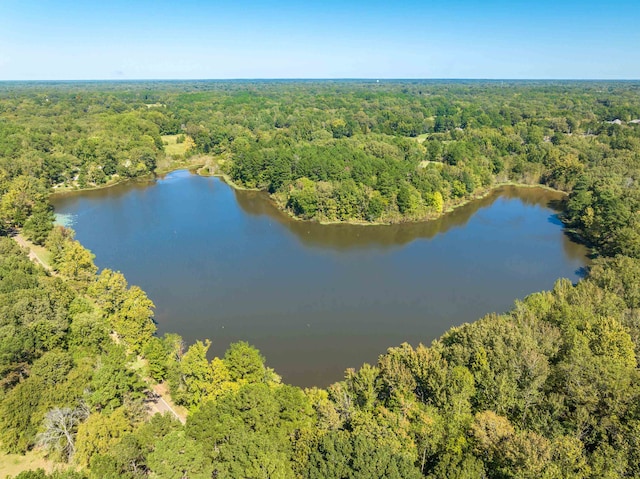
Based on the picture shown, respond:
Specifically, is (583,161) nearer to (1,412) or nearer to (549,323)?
(549,323)

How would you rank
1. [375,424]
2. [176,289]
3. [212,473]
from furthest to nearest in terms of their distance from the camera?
[176,289] → [375,424] → [212,473]

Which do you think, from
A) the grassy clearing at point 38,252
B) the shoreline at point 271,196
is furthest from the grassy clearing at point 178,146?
the grassy clearing at point 38,252

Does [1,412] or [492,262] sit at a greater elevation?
[1,412]

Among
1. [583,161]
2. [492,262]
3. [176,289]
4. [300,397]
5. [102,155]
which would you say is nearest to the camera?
[300,397]

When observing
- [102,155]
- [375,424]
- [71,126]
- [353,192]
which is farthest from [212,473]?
[71,126]

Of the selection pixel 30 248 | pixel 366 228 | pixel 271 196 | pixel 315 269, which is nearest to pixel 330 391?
pixel 315 269

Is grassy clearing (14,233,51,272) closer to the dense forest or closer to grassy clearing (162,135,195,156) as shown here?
the dense forest

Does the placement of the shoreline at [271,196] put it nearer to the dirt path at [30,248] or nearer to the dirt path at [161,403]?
the dirt path at [30,248]

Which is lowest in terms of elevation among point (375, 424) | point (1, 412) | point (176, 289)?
point (176, 289)
